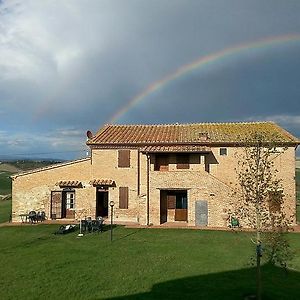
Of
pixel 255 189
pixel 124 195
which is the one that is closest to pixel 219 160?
pixel 124 195

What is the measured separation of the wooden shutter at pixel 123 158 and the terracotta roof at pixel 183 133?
0.69 metres

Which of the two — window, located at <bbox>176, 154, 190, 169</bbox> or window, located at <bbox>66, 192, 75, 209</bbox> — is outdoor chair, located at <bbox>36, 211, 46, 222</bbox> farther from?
window, located at <bbox>176, 154, 190, 169</bbox>

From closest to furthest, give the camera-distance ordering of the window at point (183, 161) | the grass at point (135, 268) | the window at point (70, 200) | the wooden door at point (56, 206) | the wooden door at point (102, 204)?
the grass at point (135, 268)
the window at point (183, 161)
the wooden door at point (56, 206)
the wooden door at point (102, 204)
the window at point (70, 200)

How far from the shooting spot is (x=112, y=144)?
88.5 feet

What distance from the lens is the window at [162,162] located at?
87.9 ft

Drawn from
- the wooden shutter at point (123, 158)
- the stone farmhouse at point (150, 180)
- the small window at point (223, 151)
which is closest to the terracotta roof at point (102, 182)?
the stone farmhouse at point (150, 180)

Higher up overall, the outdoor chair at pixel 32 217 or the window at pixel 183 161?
the window at pixel 183 161

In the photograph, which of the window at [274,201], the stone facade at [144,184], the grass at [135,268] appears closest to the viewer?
the grass at [135,268]

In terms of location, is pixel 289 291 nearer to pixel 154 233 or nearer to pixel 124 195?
pixel 154 233

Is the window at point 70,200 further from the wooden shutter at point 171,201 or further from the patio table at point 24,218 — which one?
the wooden shutter at point 171,201

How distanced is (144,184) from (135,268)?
39.8ft

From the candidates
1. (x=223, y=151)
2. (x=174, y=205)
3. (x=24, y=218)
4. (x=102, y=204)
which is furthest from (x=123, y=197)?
(x=223, y=151)

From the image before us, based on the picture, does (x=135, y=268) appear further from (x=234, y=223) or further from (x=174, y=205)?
(x=174, y=205)

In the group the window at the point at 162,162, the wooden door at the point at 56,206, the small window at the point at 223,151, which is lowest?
the wooden door at the point at 56,206
